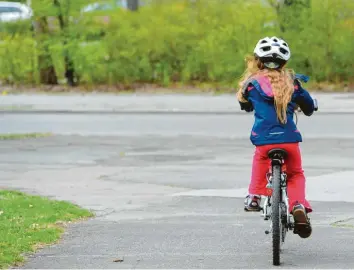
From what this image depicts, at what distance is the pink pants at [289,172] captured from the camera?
9.00 meters

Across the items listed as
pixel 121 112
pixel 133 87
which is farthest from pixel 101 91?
pixel 121 112

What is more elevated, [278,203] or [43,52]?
[278,203]

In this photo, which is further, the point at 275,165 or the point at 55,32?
the point at 55,32

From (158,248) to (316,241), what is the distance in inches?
52.3

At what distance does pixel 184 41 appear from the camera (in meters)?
31.1

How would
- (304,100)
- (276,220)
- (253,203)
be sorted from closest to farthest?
(276,220), (304,100), (253,203)

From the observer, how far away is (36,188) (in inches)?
553

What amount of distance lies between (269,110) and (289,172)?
0.51m

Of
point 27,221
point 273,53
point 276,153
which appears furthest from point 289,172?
point 27,221

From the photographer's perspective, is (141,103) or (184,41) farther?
(184,41)

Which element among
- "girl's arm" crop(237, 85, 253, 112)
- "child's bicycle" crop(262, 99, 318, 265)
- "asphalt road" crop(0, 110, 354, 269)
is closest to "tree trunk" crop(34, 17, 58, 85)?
"asphalt road" crop(0, 110, 354, 269)

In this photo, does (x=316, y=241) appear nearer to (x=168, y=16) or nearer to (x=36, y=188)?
(x=36, y=188)

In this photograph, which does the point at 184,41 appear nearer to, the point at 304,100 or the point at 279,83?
the point at 304,100

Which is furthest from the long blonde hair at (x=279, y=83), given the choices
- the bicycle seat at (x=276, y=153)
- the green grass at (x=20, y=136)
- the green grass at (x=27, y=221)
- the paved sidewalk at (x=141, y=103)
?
the paved sidewalk at (x=141, y=103)
